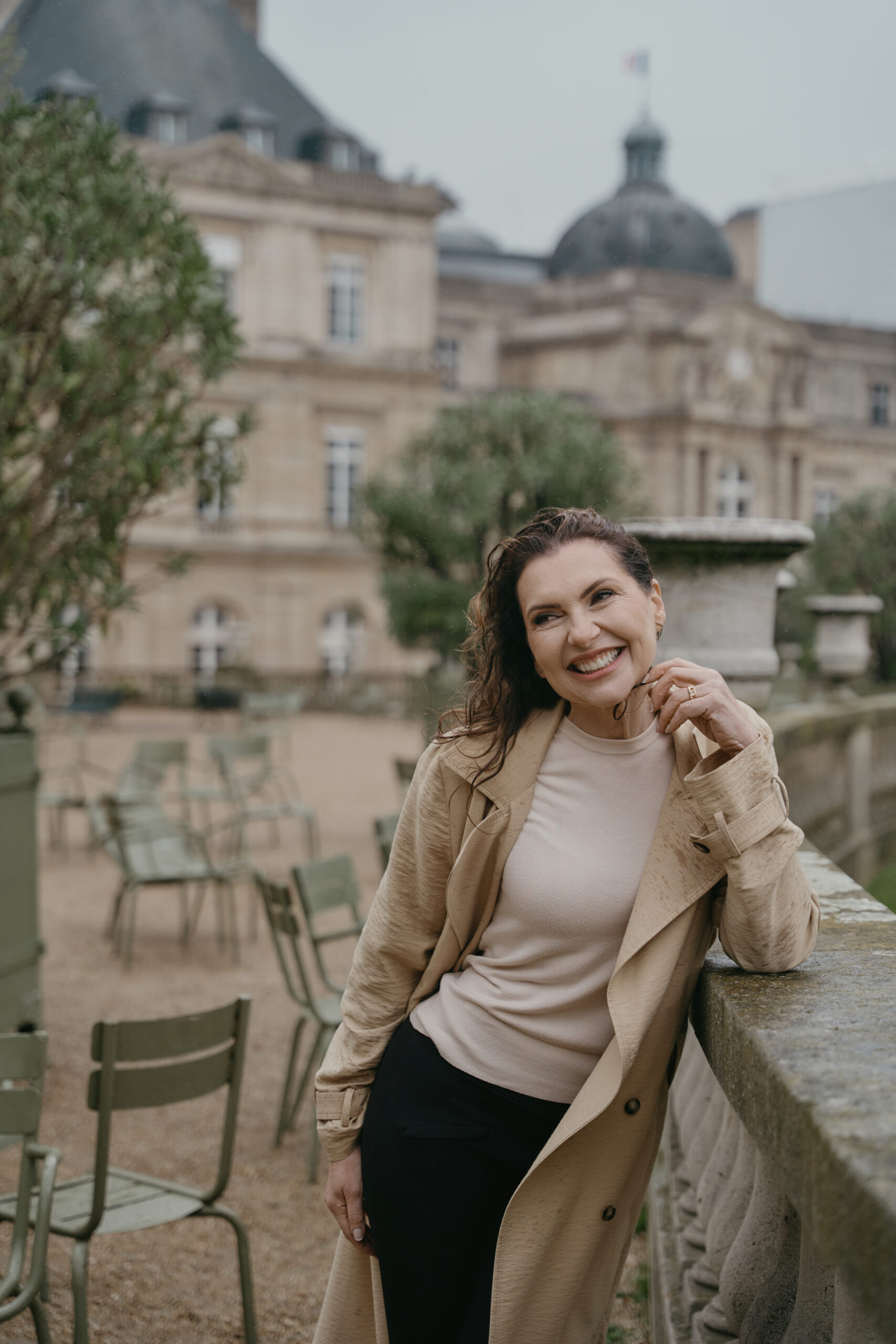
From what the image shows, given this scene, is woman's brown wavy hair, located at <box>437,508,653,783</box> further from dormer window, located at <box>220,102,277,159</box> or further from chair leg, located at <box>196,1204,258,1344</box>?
dormer window, located at <box>220,102,277,159</box>

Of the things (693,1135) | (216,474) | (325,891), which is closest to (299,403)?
(216,474)

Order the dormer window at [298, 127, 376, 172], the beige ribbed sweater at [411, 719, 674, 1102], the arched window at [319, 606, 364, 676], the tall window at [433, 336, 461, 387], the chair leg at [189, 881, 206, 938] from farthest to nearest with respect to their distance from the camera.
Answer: the tall window at [433, 336, 461, 387]
the dormer window at [298, 127, 376, 172]
the arched window at [319, 606, 364, 676]
the chair leg at [189, 881, 206, 938]
the beige ribbed sweater at [411, 719, 674, 1102]

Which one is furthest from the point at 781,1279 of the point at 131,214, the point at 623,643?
the point at 131,214

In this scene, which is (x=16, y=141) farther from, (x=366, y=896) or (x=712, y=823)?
(x=366, y=896)

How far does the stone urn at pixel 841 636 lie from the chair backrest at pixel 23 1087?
864 centimetres

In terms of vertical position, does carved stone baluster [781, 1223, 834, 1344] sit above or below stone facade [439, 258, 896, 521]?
below

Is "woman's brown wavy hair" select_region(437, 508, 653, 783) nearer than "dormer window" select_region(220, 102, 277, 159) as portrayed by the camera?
Yes

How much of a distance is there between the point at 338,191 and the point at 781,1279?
32798mm

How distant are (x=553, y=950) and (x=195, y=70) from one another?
35.1m

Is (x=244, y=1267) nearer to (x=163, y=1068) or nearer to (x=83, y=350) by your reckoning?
(x=163, y=1068)

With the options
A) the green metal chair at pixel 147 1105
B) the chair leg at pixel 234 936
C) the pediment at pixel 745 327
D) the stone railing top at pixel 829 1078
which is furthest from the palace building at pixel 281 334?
the stone railing top at pixel 829 1078

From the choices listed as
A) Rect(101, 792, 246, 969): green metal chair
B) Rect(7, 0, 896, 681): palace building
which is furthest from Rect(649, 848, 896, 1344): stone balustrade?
Rect(7, 0, 896, 681): palace building

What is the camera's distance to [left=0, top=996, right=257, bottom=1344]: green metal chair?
9.26 ft

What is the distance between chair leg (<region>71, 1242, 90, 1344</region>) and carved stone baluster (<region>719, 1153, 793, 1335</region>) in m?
1.43
